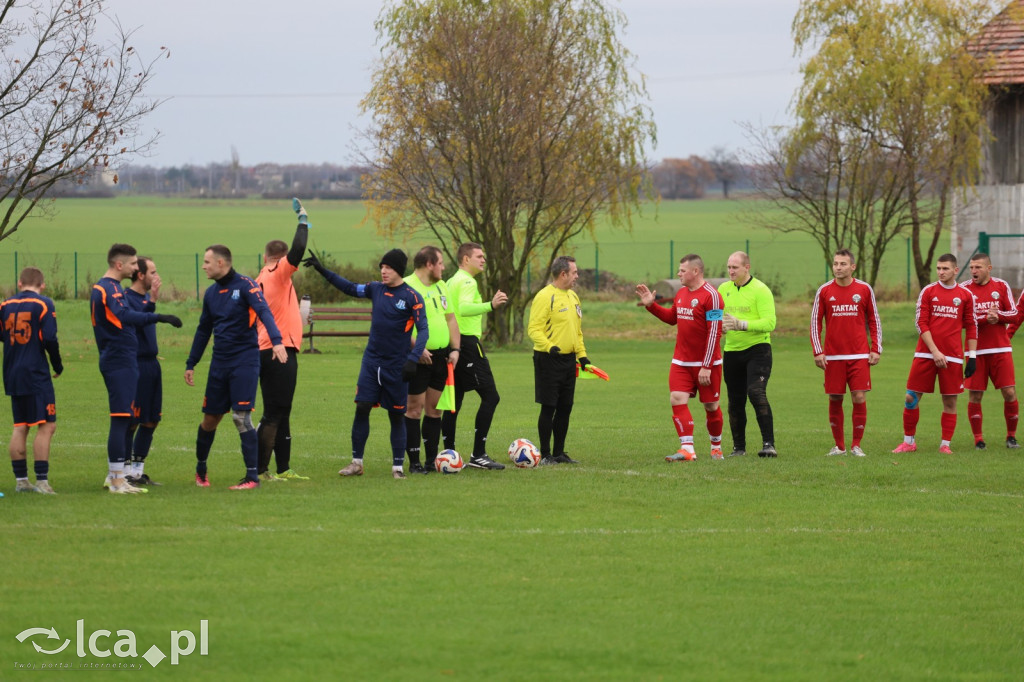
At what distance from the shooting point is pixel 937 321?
1280 cm

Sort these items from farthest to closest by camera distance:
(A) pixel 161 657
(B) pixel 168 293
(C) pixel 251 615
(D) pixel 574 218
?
(B) pixel 168 293, (D) pixel 574 218, (C) pixel 251 615, (A) pixel 161 657

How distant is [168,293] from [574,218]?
17329 mm

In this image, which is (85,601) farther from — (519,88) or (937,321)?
(519,88)

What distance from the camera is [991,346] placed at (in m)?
13.0

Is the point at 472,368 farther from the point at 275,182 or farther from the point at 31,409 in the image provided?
the point at 275,182

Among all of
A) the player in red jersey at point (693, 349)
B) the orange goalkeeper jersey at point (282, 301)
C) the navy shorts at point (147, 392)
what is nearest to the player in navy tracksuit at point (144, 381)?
the navy shorts at point (147, 392)

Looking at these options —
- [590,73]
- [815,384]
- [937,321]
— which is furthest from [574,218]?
[937,321]

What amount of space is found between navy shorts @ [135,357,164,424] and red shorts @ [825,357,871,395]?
6.70m

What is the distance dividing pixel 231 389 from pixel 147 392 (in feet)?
3.18

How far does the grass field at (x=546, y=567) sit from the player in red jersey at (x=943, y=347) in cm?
44

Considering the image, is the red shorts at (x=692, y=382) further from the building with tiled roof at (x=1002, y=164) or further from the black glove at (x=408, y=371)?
the building with tiled roof at (x=1002, y=164)

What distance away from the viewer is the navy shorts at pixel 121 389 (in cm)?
968

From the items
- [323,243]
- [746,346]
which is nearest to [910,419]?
[746,346]

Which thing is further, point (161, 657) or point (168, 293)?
point (168, 293)
